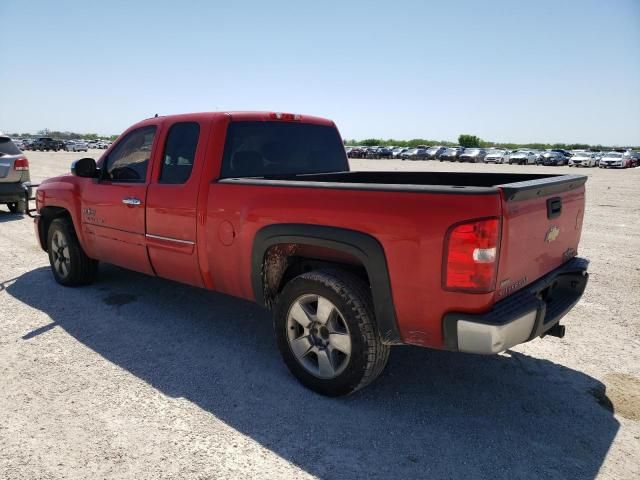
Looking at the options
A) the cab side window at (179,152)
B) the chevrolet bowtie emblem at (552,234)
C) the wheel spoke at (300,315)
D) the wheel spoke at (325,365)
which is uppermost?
the cab side window at (179,152)

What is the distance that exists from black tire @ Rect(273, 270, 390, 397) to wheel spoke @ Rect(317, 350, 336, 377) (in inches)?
1.7

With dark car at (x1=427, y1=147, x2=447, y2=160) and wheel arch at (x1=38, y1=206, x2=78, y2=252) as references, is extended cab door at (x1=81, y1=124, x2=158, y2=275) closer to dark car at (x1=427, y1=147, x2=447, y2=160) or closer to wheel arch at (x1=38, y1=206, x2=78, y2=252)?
wheel arch at (x1=38, y1=206, x2=78, y2=252)

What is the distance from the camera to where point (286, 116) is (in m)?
4.41

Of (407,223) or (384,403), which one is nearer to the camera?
(407,223)

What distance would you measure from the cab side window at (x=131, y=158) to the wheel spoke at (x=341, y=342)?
244 centimetres

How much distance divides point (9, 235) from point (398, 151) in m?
55.0

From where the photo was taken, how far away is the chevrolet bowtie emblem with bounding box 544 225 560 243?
9.71 ft

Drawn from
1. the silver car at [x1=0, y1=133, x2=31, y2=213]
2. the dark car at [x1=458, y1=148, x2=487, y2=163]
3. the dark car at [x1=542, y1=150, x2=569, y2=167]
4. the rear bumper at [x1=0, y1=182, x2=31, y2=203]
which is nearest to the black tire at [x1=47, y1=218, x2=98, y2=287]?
the silver car at [x1=0, y1=133, x2=31, y2=213]

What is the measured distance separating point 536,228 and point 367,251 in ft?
3.30

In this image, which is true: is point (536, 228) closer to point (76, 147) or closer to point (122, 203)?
point (122, 203)

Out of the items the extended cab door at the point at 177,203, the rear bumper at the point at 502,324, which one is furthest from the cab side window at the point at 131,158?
the rear bumper at the point at 502,324

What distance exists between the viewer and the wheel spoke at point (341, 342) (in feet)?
9.93

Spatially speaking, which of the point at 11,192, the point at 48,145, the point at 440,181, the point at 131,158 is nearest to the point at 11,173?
the point at 11,192

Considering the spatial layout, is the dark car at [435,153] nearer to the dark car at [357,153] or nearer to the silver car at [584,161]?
the dark car at [357,153]
